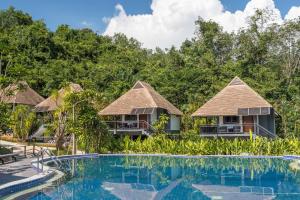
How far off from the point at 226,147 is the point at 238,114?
351 cm

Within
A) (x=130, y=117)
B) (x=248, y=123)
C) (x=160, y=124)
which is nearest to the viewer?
A: (x=248, y=123)

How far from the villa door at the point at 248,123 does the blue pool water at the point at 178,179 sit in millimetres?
4670

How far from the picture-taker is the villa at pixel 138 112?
89.8ft

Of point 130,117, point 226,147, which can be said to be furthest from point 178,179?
point 130,117

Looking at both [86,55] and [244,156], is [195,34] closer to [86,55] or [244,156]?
[86,55]

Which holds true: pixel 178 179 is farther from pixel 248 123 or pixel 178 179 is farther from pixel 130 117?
pixel 130 117

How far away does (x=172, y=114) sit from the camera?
97.4 ft

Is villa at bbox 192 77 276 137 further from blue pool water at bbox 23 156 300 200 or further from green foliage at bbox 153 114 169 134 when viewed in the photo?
blue pool water at bbox 23 156 300 200

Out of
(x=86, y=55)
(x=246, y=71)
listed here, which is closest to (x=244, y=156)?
(x=246, y=71)

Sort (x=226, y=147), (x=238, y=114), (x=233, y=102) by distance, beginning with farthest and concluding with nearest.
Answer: (x=233, y=102) → (x=238, y=114) → (x=226, y=147)

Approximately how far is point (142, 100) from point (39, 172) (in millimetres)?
15687

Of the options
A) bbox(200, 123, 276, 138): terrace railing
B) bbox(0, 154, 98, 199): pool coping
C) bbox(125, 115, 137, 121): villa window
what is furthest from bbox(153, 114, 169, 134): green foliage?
bbox(0, 154, 98, 199): pool coping

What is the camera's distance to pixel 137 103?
28344mm

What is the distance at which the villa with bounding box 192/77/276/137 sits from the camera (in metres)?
25.1
